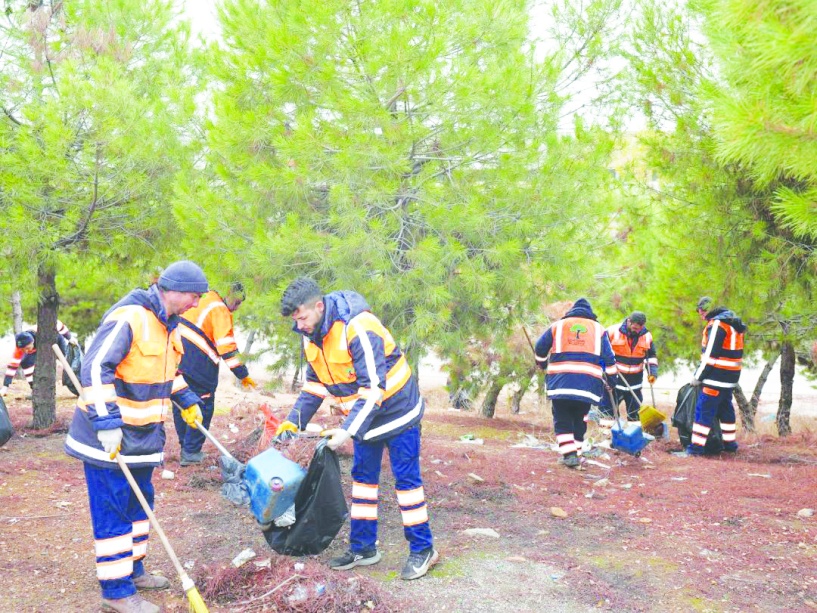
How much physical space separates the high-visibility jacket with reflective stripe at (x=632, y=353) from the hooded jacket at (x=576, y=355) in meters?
2.70

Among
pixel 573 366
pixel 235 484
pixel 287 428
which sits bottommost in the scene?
pixel 235 484

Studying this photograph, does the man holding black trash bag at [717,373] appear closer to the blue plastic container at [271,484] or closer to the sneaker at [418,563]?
the sneaker at [418,563]

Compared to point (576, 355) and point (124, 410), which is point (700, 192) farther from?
point (124, 410)

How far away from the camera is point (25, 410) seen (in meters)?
9.43

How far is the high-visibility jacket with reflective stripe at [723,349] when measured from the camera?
7.84 m

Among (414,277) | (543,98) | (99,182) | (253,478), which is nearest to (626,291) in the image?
(543,98)

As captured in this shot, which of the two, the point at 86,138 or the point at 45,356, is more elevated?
the point at 86,138

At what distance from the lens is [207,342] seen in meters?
6.79

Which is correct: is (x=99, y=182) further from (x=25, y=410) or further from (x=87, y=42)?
(x=25, y=410)

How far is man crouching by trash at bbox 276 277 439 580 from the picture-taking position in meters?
4.08

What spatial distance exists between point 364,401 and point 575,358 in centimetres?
358

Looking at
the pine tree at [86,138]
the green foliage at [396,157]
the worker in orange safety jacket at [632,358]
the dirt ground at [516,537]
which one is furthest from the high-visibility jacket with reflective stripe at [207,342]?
the worker in orange safety jacket at [632,358]

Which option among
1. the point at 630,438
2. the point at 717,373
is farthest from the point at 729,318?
the point at 630,438

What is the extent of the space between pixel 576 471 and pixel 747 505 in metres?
1.73
